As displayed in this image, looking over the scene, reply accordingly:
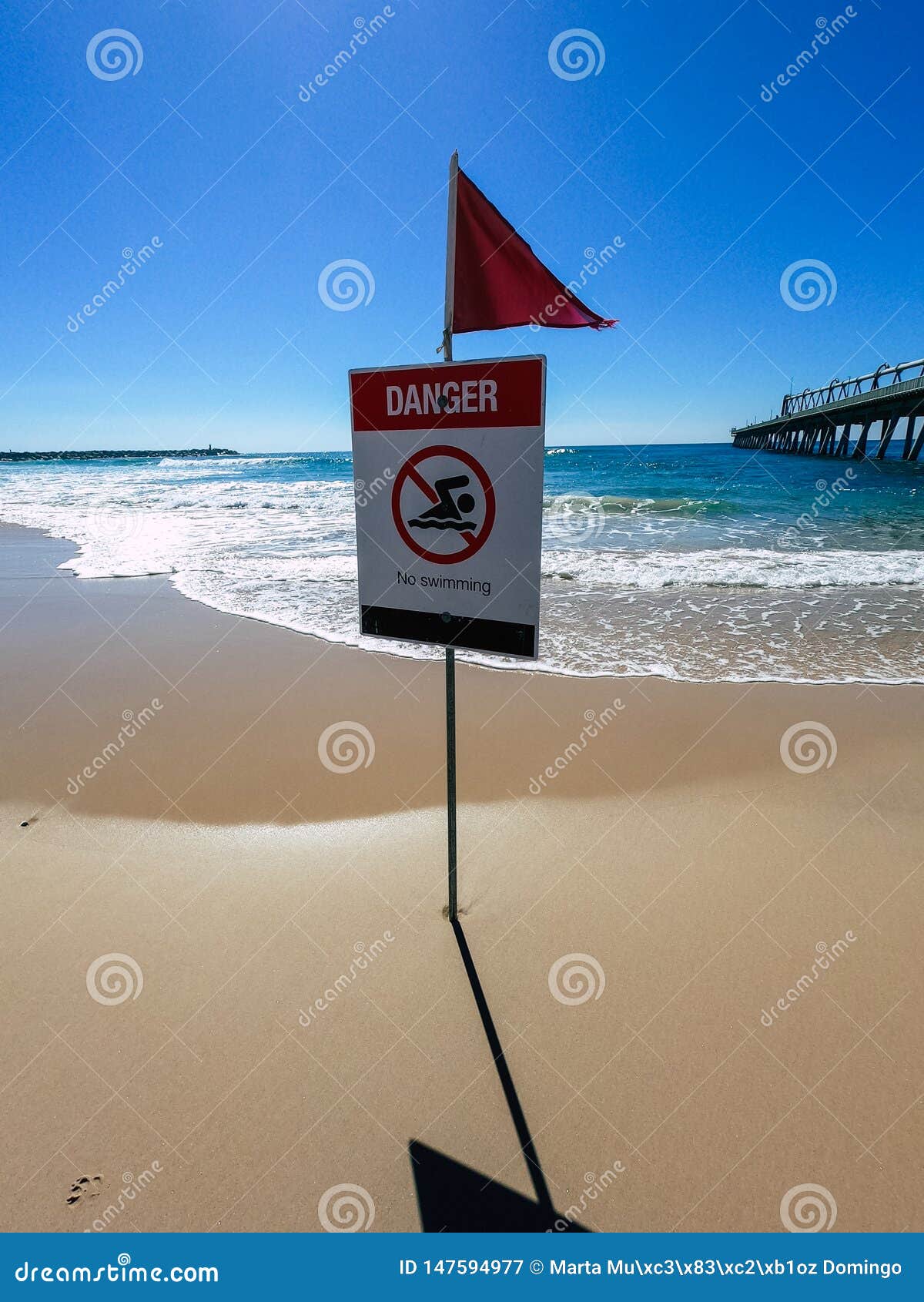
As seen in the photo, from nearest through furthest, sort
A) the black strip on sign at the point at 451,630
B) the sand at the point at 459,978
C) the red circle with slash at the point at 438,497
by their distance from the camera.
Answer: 1. the sand at the point at 459,978
2. the red circle with slash at the point at 438,497
3. the black strip on sign at the point at 451,630

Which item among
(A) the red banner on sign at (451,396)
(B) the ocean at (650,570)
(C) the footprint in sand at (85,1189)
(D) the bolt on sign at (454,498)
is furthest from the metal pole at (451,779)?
(B) the ocean at (650,570)

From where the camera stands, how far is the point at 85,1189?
1934 mm

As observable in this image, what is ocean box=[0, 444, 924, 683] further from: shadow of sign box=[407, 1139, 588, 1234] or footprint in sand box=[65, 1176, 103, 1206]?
footprint in sand box=[65, 1176, 103, 1206]

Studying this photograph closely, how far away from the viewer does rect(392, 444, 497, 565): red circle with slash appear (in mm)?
2375

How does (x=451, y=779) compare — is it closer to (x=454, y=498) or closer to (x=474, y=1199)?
(x=454, y=498)

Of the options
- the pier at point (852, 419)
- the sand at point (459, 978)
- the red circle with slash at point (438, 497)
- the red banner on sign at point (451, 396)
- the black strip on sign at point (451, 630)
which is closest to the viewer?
the sand at point (459, 978)

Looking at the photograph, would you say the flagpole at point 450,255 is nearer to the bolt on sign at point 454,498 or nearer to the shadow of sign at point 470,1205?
the bolt on sign at point 454,498

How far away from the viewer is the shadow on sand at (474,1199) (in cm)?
187

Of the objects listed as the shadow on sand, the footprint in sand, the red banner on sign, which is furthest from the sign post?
the footprint in sand

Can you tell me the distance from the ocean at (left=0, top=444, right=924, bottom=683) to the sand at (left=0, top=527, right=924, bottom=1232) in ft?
6.47

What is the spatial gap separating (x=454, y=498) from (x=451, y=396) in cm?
37

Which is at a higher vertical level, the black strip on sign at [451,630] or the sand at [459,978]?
the black strip on sign at [451,630]

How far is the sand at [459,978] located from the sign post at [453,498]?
4.87 feet

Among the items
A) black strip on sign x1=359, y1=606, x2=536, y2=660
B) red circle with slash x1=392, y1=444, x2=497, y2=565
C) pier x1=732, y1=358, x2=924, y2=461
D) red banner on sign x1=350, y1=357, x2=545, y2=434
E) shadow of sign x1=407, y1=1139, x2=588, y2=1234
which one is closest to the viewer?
shadow of sign x1=407, y1=1139, x2=588, y2=1234
